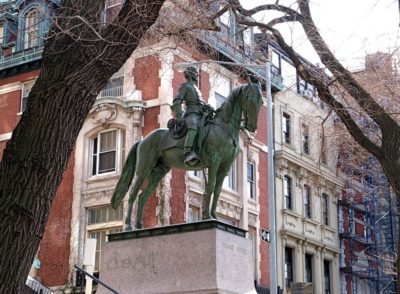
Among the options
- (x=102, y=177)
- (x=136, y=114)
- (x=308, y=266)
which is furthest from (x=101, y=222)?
(x=308, y=266)

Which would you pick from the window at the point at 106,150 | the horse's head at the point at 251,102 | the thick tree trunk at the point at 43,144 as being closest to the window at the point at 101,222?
the window at the point at 106,150

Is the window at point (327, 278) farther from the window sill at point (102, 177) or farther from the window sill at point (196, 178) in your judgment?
the window sill at point (102, 177)

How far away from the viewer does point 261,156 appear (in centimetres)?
3650

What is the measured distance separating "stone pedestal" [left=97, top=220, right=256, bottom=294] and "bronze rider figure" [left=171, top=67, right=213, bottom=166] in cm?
128

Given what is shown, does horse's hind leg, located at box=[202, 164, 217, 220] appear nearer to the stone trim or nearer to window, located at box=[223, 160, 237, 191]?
the stone trim

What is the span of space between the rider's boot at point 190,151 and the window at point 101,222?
17135mm

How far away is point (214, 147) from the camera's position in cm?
1276

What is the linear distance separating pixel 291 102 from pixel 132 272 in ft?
93.2

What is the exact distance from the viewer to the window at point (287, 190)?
38122 mm

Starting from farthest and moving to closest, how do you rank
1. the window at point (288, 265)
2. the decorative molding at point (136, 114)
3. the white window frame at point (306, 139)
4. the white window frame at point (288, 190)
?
1. the white window frame at point (306, 139)
2. the white window frame at point (288, 190)
3. the window at point (288, 265)
4. the decorative molding at point (136, 114)

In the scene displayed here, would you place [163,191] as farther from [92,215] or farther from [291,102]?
[291,102]

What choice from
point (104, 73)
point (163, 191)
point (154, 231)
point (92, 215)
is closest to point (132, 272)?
point (154, 231)

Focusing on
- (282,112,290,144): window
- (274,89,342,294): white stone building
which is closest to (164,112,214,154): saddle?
(274,89,342,294): white stone building

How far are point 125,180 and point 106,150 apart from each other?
1764 cm
